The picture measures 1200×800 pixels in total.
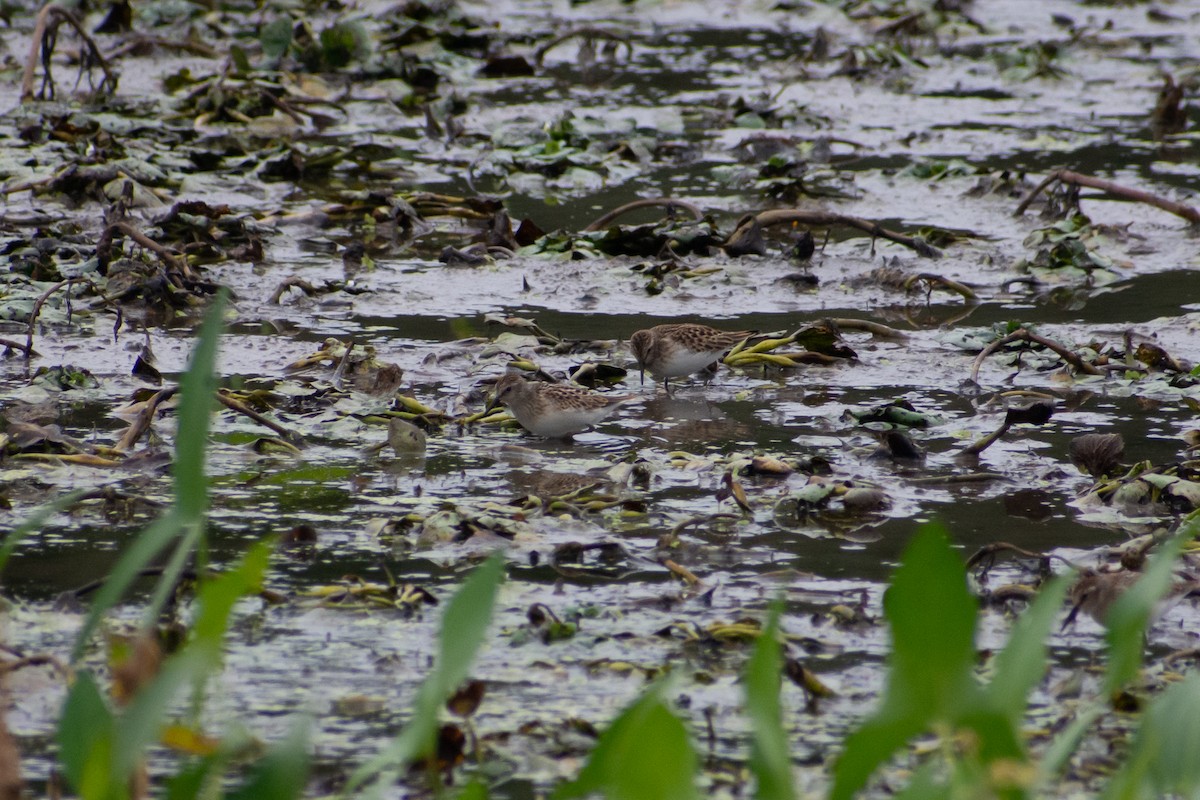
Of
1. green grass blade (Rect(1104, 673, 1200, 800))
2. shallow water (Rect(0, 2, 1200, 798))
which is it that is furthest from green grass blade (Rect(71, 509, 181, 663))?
green grass blade (Rect(1104, 673, 1200, 800))

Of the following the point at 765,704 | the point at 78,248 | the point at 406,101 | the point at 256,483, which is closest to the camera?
the point at 765,704

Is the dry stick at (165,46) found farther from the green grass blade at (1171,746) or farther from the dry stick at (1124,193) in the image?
the green grass blade at (1171,746)

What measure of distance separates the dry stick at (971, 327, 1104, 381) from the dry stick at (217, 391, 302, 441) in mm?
2874

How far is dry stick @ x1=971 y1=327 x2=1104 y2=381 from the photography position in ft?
22.1

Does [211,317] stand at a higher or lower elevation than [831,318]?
higher

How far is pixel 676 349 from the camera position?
267 inches

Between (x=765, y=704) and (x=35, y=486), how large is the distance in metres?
3.49

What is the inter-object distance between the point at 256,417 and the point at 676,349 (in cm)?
188

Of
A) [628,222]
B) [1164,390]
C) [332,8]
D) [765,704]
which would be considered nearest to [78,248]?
[628,222]

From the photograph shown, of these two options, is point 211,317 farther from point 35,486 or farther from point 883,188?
point 883,188

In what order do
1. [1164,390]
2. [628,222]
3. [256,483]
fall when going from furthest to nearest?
1. [628,222]
2. [1164,390]
3. [256,483]

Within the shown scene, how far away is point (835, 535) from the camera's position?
5.13 meters

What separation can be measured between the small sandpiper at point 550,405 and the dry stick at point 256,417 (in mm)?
840

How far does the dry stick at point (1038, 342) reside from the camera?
22.1 feet
